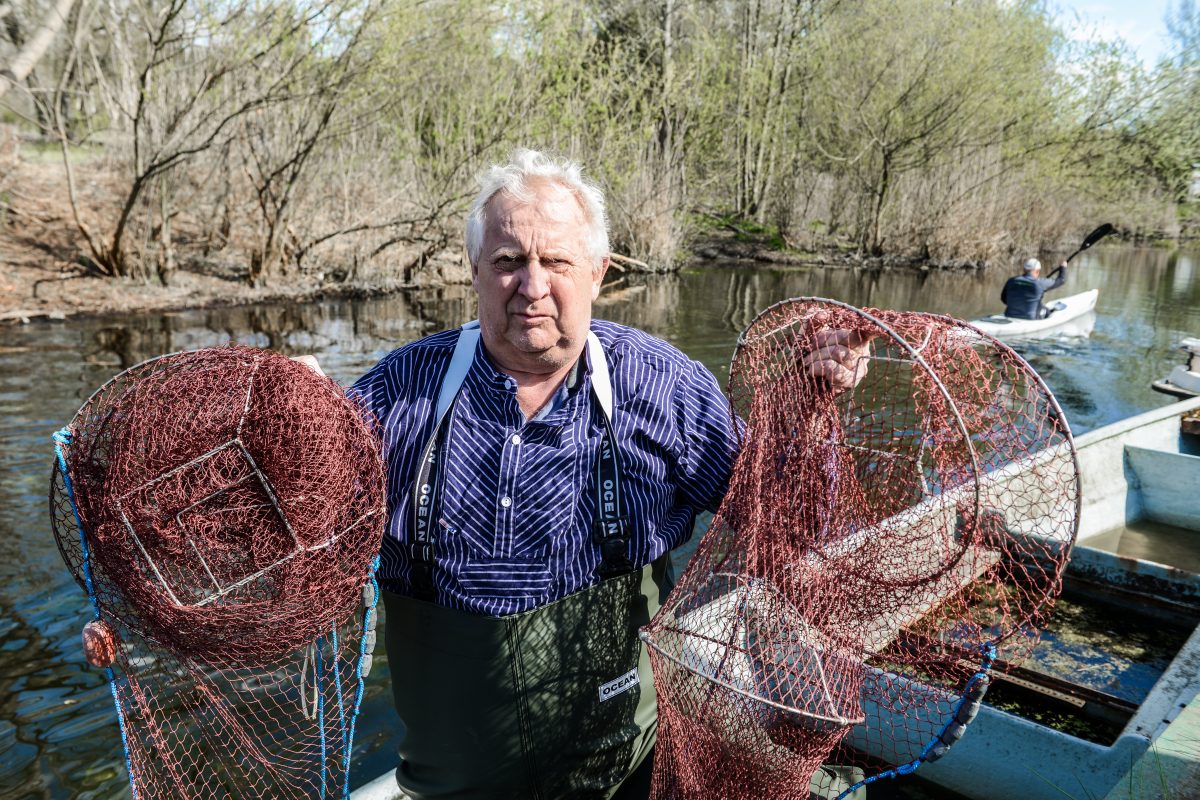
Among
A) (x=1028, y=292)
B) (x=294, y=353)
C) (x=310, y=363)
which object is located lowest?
(x=294, y=353)

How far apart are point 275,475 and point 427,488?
0.33 meters

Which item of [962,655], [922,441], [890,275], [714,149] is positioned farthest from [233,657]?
[714,149]

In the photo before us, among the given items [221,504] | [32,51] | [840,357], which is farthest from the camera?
[32,51]

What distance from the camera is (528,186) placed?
187cm

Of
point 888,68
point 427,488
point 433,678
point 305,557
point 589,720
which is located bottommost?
point 589,720

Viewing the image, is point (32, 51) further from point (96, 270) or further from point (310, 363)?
point (310, 363)

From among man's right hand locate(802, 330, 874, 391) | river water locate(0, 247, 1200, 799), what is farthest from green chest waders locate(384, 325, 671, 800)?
river water locate(0, 247, 1200, 799)

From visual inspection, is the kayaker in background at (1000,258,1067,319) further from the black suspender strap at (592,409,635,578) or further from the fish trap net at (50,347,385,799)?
the fish trap net at (50,347,385,799)

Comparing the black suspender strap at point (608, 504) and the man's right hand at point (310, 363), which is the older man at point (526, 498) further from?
the man's right hand at point (310, 363)

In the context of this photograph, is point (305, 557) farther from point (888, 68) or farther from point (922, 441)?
point (888, 68)

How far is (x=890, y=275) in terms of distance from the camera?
23.2 metres

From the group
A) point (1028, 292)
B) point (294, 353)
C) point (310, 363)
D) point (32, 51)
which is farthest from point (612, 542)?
point (1028, 292)

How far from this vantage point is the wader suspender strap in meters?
1.87

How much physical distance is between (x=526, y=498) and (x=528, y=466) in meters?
0.07
